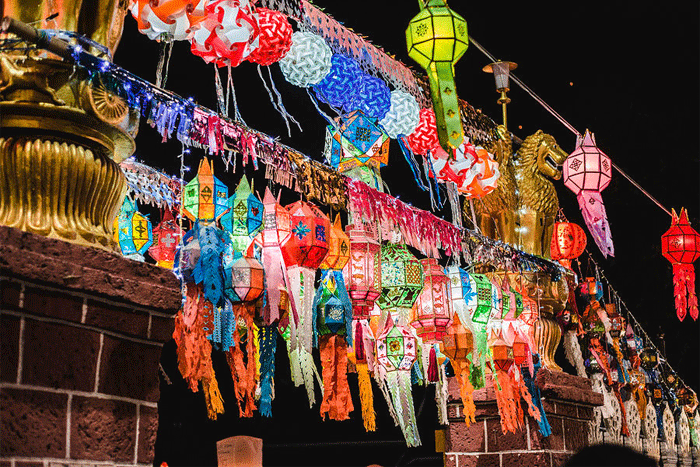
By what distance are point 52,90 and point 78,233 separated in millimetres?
486

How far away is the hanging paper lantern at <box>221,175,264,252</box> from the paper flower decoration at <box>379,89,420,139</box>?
1.57 metres

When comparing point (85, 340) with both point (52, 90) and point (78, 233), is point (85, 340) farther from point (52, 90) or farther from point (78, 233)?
point (52, 90)

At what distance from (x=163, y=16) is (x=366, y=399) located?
2.41 metres

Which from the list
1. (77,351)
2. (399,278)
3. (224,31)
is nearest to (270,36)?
(224,31)

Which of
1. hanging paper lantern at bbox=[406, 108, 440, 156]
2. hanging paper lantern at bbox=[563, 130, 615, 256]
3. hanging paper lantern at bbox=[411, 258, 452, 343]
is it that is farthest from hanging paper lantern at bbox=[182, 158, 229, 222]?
hanging paper lantern at bbox=[563, 130, 615, 256]

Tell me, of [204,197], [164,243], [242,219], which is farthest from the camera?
[164,243]

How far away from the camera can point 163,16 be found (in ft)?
11.9

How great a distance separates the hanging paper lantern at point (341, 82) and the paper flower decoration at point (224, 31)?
3.52ft

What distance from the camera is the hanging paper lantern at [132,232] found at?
432cm

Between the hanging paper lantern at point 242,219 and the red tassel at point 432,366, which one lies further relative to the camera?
the red tassel at point 432,366

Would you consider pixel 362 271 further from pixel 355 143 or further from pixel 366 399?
pixel 355 143

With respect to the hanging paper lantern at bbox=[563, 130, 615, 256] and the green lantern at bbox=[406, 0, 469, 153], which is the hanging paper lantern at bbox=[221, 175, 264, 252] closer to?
the green lantern at bbox=[406, 0, 469, 153]

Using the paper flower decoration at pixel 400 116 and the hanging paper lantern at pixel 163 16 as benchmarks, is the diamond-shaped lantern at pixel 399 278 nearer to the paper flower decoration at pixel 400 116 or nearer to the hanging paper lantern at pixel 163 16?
the paper flower decoration at pixel 400 116

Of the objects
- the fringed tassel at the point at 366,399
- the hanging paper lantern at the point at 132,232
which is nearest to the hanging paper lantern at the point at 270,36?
the hanging paper lantern at the point at 132,232
